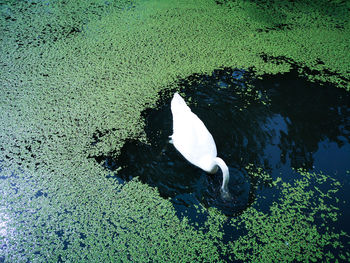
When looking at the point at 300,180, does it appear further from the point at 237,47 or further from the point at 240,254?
the point at 237,47

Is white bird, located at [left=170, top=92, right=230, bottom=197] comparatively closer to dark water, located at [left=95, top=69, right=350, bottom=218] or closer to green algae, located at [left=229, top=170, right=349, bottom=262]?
dark water, located at [left=95, top=69, right=350, bottom=218]

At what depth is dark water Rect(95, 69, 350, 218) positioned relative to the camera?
1.52m

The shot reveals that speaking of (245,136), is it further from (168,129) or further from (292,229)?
(292,229)

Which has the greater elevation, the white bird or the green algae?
the white bird

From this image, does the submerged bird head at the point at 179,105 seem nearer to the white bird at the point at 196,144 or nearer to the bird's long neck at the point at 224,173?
the white bird at the point at 196,144

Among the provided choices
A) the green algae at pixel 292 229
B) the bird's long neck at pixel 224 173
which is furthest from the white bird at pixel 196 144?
the green algae at pixel 292 229

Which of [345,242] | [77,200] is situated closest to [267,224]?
[345,242]

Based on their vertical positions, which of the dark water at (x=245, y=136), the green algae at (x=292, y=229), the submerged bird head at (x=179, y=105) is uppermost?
the submerged bird head at (x=179, y=105)

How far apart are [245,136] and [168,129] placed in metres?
0.47

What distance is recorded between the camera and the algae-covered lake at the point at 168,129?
1320 mm

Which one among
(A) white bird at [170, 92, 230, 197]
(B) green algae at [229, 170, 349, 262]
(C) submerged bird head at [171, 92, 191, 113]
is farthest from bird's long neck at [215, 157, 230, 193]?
(C) submerged bird head at [171, 92, 191, 113]

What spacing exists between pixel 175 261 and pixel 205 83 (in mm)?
1304

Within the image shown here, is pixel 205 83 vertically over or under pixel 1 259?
over

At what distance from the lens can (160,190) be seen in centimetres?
148
